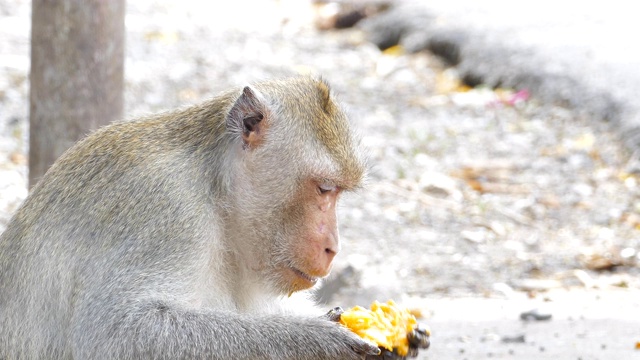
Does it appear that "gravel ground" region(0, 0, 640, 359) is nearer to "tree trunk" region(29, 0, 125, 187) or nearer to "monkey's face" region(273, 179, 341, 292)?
"monkey's face" region(273, 179, 341, 292)

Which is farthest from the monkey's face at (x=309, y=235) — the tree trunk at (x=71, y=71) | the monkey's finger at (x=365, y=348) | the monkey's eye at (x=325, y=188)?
the tree trunk at (x=71, y=71)

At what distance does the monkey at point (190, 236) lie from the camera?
3787mm

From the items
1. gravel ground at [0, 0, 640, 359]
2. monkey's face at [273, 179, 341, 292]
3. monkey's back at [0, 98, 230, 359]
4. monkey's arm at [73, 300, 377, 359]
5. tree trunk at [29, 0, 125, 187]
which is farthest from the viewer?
gravel ground at [0, 0, 640, 359]

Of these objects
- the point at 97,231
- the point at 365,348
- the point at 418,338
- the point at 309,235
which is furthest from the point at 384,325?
the point at 97,231

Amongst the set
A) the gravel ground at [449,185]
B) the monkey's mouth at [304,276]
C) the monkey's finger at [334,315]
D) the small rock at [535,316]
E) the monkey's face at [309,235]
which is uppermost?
the monkey's face at [309,235]

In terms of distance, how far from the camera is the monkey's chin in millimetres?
4105

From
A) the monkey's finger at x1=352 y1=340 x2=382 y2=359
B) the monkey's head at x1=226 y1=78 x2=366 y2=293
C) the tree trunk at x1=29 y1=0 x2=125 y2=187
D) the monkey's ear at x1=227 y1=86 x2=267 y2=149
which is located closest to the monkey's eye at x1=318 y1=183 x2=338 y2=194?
the monkey's head at x1=226 y1=78 x2=366 y2=293

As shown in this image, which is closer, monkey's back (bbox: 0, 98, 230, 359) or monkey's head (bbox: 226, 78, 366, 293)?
monkey's back (bbox: 0, 98, 230, 359)

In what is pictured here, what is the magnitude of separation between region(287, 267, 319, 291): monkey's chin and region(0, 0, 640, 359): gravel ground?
58 centimetres

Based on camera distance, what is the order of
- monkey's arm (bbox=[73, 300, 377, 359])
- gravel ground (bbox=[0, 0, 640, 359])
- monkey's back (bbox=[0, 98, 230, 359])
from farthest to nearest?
gravel ground (bbox=[0, 0, 640, 359]) → monkey's back (bbox=[0, 98, 230, 359]) → monkey's arm (bbox=[73, 300, 377, 359])

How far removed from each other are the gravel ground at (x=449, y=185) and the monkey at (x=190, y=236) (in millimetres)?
513

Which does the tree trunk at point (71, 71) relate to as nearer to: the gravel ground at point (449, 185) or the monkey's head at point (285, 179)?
the gravel ground at point (449, 185)

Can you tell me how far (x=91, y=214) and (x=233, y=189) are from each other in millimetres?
524

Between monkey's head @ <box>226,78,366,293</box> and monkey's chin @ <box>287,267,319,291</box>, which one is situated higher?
monkey's head @ <box>226,78,366,293</box>
